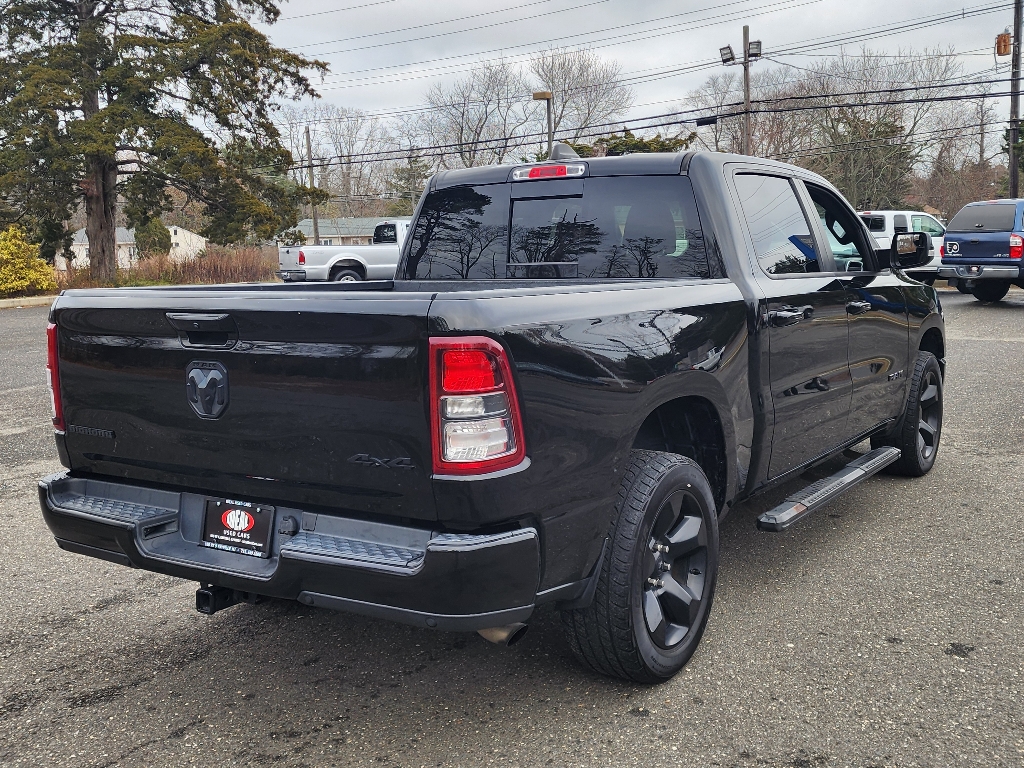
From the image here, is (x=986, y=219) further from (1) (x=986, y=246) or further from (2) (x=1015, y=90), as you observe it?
(2) (x=1015, y=90)

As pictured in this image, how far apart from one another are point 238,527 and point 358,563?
0.53 metres

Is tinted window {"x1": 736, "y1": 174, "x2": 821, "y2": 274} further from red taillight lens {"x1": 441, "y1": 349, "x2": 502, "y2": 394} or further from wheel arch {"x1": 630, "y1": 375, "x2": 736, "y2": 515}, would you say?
red taillight lens {"x1": 441, "y1": 349, "x2": 502, "y2": 394}

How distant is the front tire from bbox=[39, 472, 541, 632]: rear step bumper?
1.32ft

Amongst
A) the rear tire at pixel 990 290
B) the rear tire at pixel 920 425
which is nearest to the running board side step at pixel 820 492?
the rear tire at pixel 920 425

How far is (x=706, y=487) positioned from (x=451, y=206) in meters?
1.95

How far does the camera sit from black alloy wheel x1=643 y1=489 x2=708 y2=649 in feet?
9.93

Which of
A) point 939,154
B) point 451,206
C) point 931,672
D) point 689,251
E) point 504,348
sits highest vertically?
point 939,154

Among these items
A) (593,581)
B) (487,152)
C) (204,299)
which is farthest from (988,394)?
(487,152)

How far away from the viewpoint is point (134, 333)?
2.91 meters

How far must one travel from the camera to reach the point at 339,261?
24.3m

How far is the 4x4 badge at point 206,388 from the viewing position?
2734 millimetres

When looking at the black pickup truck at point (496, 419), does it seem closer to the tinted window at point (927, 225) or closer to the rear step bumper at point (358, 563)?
the rear step bumper at point (358, 563)

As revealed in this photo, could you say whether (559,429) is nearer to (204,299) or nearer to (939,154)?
(204,299)

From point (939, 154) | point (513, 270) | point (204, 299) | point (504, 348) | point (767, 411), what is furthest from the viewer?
point (939, 154)
